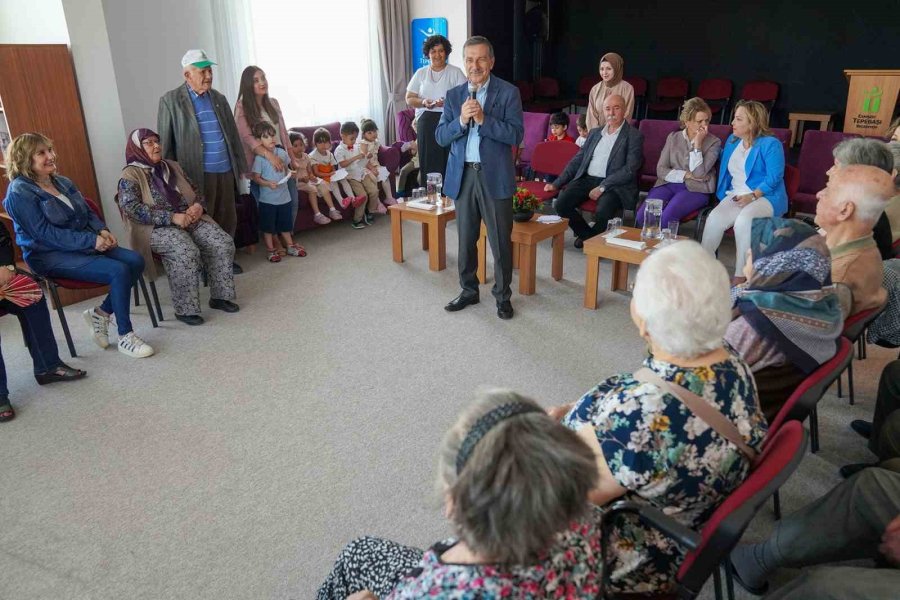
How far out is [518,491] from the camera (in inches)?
37.3

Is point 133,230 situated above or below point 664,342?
below

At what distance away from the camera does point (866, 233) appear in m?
2.26

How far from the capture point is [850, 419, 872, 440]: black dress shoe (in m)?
2.62

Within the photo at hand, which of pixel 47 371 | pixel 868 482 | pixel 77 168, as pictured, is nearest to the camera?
pixel 868 482

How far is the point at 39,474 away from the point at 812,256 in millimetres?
2937

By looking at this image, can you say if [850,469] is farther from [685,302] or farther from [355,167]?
[355,167]

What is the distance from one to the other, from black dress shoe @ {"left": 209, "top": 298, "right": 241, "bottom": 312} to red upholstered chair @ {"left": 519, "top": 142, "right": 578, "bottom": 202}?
103 inches

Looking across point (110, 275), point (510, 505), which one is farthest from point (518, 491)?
Answer: point (110, 275)

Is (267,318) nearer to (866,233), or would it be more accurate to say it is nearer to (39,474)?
(39,474)

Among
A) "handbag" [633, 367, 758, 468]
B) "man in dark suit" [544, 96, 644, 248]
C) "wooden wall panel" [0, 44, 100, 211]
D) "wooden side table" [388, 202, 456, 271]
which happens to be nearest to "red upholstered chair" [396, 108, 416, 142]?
"wooden side table" [388, 202, 456, 271]

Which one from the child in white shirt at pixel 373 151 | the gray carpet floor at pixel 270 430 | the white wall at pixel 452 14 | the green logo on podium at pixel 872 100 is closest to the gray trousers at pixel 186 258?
the gray carpet floor at pixel 270 430

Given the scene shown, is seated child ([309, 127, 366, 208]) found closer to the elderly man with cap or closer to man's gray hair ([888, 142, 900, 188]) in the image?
the elderly man with cap

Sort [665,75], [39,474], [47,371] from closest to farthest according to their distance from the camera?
[39,474], [47,371], [665,75]

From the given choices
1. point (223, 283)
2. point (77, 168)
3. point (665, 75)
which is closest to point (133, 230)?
point (223, 283)
